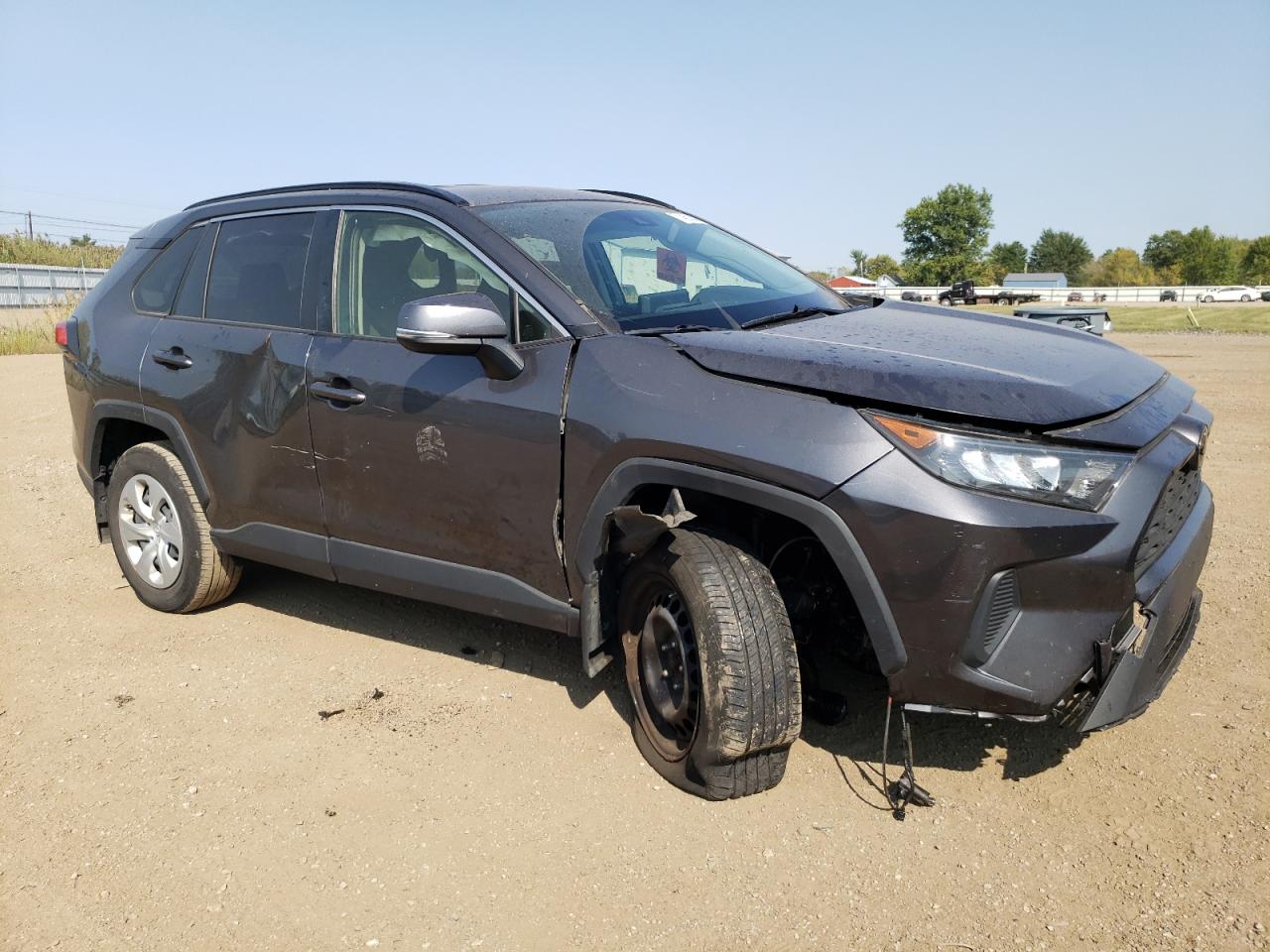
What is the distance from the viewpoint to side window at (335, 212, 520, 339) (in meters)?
3.73

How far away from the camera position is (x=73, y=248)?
3531 centimetres

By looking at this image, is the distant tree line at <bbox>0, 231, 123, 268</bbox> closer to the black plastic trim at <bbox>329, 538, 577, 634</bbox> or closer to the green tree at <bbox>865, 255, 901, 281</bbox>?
the black plastic trim at <bbox>329, 538, 577, 634</bbox>

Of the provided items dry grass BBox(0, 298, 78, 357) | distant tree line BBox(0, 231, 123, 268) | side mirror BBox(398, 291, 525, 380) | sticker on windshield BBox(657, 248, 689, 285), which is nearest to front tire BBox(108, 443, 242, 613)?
side mirror BBox(398, 291, 525, 380)

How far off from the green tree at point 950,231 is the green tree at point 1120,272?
18185 millimetres

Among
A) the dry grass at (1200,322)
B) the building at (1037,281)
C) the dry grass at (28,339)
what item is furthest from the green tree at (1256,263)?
the dry grass at (28,339)

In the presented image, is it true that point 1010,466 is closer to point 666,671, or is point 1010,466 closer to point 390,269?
point 666,671

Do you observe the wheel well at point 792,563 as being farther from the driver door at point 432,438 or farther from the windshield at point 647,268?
the windshield at point 647,268

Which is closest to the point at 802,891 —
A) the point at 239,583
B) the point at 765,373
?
the point at 765,373

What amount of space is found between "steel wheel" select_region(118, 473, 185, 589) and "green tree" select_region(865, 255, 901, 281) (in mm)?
116833

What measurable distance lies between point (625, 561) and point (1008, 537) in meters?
1.25

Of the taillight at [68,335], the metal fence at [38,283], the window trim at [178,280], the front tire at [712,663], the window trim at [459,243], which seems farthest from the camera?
the metal fence at [38,283]

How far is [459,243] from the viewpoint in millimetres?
3703

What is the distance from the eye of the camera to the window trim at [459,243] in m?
3.41

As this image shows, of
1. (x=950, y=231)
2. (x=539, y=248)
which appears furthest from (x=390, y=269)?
(x=950, y=231)
